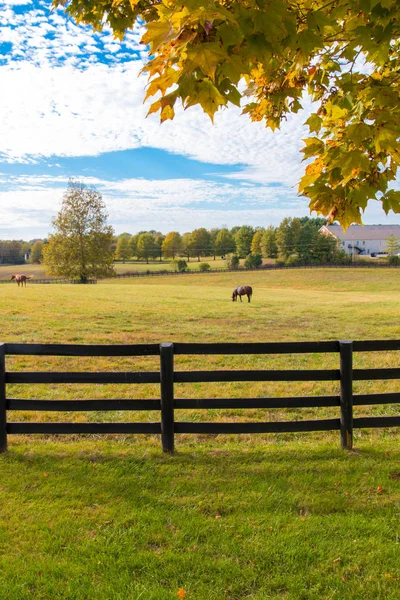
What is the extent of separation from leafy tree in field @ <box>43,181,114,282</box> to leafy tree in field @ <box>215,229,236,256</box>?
7695 cm

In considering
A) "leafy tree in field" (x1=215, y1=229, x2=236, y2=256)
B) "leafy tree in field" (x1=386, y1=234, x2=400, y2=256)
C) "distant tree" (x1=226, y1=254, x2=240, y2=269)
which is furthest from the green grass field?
"leafy tree in field" (x1=386, y1=234, x2=400, y2=256)

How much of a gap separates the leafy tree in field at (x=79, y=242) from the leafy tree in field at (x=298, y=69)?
2013 inches

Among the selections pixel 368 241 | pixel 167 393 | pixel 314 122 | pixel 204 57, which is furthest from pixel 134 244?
pixel 204 57

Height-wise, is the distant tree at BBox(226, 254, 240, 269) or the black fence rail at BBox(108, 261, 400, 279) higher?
the distant tree at BBox(226, 254, 240, 269)

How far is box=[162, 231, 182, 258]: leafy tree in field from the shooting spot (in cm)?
13025

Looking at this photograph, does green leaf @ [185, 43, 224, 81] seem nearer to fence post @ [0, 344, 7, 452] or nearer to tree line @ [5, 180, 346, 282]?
fence post @ [0, 344, 7, 452]

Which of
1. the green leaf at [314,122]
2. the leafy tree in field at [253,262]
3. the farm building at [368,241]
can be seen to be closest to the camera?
the green leaf at [314,122]

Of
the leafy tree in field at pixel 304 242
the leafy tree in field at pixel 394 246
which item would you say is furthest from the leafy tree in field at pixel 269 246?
the leafy tree in field at pixel 394 246

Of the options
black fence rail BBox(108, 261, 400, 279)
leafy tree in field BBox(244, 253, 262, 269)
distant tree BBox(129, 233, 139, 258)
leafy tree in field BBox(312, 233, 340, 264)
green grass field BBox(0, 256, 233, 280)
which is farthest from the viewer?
distant tree BBox(129, 233, 139, 258)

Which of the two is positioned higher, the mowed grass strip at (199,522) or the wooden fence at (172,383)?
the wooden fence at (172,383)

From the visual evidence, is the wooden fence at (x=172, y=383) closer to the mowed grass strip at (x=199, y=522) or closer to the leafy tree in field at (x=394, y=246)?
the mowed grass strip at (x=199, y=522)

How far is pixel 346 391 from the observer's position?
5.24 meters

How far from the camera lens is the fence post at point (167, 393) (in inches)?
201

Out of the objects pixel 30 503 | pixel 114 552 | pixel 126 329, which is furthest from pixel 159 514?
pixel 126 329
